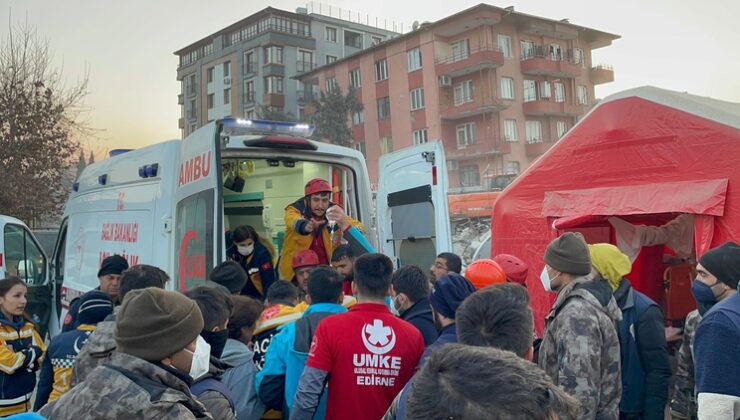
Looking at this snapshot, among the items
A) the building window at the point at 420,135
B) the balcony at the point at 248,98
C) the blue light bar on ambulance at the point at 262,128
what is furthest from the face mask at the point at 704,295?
the balcony at the point at 248,98

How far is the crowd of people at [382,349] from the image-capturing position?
169 cm

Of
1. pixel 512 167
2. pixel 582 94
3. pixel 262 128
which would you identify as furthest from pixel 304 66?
pixel 262 128

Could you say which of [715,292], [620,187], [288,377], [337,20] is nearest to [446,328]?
[288,377]

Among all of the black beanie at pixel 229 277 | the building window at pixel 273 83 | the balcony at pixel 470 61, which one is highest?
the building window at pixel 273 83

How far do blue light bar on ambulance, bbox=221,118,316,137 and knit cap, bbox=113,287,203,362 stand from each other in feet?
9.39

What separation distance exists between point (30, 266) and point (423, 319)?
5995 millimetres

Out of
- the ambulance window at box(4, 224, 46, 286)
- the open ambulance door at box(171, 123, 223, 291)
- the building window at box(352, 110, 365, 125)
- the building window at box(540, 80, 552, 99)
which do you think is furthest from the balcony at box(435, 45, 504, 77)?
the open ambulance door at box(171, 123, 223, 291)

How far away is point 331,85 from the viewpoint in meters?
45.1

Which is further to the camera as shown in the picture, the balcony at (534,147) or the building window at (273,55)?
the building window at (273,55)

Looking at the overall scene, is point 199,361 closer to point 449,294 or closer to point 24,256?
point 449,294

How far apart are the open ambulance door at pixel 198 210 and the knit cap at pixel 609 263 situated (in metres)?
2.61

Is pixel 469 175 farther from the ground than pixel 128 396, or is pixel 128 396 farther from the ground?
pixel 469 175

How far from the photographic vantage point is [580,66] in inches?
1638

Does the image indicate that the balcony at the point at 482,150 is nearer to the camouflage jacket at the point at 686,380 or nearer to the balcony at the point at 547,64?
the balcony at the point at 547,64
